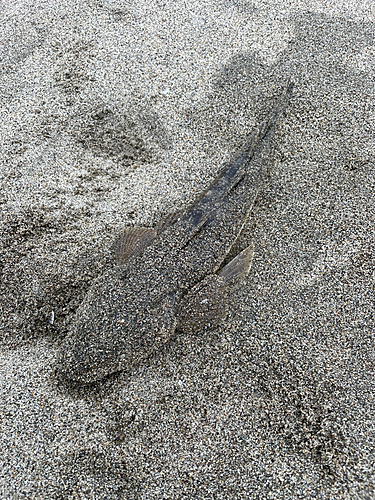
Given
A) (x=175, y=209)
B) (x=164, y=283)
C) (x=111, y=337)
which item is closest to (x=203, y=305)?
(x=164, y=283)

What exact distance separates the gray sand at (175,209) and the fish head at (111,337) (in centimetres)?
12

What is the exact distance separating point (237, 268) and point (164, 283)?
1.86 feet

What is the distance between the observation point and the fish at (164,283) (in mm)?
2619

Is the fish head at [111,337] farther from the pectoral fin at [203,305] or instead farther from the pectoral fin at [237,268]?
the pectoral fin at [237,268]

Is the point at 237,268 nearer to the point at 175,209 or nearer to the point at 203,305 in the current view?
the point at 203,305

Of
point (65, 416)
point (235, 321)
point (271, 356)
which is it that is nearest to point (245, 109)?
point (235, 321)

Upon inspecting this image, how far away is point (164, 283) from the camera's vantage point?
9.55ft

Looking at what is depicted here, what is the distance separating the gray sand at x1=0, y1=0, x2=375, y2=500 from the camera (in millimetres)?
2420

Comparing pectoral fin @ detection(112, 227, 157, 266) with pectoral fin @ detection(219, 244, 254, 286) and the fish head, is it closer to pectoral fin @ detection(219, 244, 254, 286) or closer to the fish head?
the fish head

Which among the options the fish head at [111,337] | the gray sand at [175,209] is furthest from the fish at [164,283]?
the gray sand at [175,209]

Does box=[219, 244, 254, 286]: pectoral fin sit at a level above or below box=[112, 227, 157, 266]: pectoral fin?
below

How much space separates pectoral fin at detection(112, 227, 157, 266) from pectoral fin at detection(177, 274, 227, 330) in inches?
19.6

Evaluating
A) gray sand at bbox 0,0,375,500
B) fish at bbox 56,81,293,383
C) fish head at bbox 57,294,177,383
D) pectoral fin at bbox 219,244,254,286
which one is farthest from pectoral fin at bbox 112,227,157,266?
pectoral fin at bbox 219,244,254,286

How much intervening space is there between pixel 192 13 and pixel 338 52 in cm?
162
